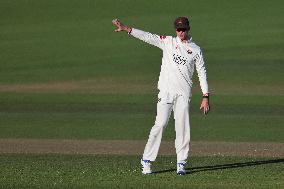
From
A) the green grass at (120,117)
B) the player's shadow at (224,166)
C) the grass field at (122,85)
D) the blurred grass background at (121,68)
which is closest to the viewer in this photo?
the grass field at (122,85)

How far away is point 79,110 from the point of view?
82.3 feet

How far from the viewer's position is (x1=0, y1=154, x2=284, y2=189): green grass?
1323 cm

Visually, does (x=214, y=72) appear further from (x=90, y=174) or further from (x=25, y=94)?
(x=90, y=174)

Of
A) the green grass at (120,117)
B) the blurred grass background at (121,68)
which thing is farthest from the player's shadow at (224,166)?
the blurred grass background at (121,68)

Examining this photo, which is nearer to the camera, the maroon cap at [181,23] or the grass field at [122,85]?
the maroon cap at [181,23]

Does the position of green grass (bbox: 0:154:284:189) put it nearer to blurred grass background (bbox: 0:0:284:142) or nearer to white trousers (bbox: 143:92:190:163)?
white trousers (bbox: 143:92:190:163)

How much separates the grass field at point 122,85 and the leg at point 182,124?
11.9 inches

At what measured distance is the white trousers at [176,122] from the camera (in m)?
13.9

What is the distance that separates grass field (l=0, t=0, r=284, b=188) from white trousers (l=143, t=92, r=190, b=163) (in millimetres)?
317

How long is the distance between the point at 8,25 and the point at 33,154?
3459 cm

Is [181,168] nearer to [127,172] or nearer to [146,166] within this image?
[146,166]

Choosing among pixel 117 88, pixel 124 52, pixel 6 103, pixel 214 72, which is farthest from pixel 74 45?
pixel 6 103

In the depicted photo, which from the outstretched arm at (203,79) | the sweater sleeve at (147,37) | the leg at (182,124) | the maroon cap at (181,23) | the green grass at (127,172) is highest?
the maroon cap at (181,23)

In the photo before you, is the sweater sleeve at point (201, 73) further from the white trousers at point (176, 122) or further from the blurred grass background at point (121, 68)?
the blurred grass background at point (121, 68)
